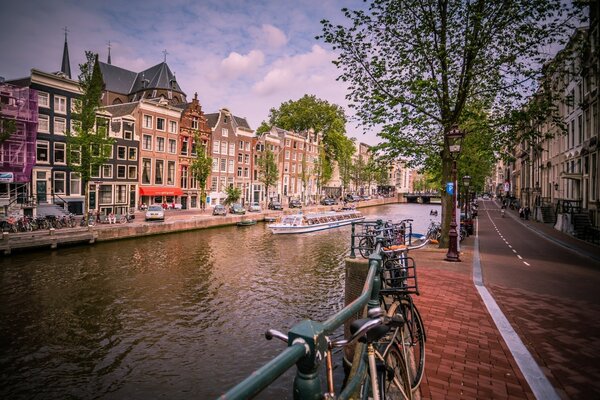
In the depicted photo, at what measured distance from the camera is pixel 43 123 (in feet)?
109

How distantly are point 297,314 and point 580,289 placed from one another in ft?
29.9

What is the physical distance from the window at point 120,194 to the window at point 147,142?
5.90 meters

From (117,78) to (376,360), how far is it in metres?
73.2

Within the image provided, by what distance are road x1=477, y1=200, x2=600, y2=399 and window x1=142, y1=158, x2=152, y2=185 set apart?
38.2 metres

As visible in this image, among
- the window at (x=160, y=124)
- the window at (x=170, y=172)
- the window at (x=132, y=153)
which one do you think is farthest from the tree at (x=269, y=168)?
the window at (x=132, y=153)

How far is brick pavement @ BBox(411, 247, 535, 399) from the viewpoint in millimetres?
4734

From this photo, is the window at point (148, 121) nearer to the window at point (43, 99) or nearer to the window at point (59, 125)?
the window at point (59, 125)

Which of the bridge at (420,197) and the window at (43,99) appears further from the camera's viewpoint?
the bridge at (420,197)

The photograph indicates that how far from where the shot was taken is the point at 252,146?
6191 centimetres

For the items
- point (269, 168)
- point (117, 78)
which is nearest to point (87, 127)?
point (269, 168)

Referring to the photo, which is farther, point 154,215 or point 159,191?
point 159,191

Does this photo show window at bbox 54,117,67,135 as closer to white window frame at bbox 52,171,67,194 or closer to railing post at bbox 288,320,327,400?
white window frame at bbox 52,171,67,194

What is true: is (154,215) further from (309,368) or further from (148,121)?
(309,368)

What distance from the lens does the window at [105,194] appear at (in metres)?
38.0
